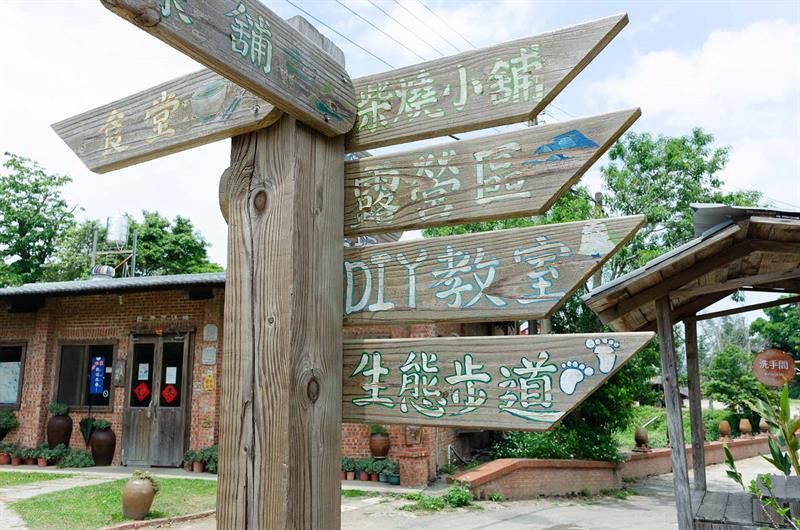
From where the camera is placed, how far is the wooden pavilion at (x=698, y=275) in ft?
17.1

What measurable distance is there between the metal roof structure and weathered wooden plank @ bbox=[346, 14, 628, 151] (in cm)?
377

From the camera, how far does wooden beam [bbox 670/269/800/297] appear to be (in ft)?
19.6

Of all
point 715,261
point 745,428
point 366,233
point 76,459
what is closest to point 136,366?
point 76,459

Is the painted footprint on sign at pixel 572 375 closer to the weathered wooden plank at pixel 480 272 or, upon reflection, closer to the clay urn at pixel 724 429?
the weathered wooden plank at pixel 480 272

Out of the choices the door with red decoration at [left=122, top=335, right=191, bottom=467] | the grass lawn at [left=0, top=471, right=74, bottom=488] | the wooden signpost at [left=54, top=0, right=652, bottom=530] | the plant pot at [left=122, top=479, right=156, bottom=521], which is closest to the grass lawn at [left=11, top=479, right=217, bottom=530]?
the plant pot at [left=122, top=479, right=156, bottom=521]

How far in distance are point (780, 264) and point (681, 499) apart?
109 inches

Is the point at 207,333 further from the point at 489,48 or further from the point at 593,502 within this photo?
the point at 489,48

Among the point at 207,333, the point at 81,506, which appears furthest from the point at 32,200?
the point at 81,506

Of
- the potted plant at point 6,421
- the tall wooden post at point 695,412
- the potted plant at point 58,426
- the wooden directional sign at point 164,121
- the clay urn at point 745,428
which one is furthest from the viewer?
the clay urn at point 745,428

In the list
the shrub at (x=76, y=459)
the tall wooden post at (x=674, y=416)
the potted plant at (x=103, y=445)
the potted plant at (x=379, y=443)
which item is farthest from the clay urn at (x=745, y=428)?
the shrub at (x=76, y=459)

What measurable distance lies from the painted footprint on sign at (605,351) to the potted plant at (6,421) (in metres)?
14.3

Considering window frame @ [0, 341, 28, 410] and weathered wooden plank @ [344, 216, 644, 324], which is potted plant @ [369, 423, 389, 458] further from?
weathered wooden plank @ [344, 216, 644, 324]

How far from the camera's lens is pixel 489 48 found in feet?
5.99

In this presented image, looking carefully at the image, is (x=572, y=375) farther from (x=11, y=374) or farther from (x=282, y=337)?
(x=11, y=374)
